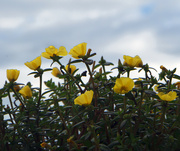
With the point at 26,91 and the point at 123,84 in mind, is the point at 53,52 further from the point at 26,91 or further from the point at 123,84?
the point at 123,84

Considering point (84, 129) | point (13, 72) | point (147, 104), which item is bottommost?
point (84, 129)

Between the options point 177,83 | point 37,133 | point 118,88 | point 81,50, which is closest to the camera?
point 118,88

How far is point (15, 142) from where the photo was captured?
5.94 feet

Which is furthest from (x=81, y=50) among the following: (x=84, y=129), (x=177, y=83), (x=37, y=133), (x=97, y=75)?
(x=177, y=83)

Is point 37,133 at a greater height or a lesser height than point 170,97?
lesser

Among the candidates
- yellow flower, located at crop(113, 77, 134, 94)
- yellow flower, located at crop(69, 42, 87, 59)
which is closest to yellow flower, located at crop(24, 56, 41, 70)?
yellow flower, located at crop(69, 42, 87, 59)

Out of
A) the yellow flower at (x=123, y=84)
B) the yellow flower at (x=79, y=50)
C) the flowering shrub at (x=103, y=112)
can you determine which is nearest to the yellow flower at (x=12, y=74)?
the flowering shrub at (x=103, y=112)

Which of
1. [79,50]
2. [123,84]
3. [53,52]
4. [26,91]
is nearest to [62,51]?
[53,52]

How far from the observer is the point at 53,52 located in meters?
1.68

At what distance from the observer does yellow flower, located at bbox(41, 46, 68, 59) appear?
1676mm

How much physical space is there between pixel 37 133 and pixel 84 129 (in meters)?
0.35

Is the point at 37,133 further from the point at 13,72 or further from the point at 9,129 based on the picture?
the point at 13,72

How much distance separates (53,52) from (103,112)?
454mm

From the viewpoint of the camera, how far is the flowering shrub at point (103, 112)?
1417 millimetres
